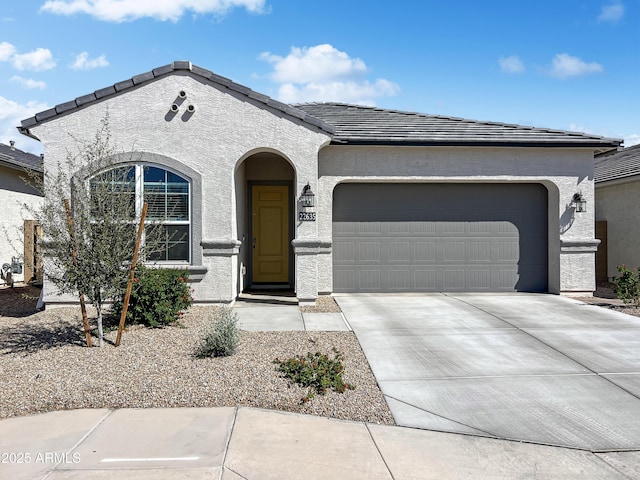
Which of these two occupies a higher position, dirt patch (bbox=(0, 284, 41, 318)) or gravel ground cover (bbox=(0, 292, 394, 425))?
dirt patch (bbox=(0, 284, 41, 318))

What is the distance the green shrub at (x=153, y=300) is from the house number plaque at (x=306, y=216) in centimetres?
301

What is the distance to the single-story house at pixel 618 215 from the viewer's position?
13188 mm

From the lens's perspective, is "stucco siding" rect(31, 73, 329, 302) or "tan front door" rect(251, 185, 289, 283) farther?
"tan front door" rect(251, 185, 289, 283)

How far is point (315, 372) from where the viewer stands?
5195 mm

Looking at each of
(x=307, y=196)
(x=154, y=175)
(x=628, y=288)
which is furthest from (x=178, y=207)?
(x=628, y=288)

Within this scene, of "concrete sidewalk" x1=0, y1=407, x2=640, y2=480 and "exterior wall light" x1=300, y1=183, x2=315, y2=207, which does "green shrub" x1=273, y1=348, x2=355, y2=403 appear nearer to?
"concrete sidewalk" x1=0, y1=407, x2=640, y2=480

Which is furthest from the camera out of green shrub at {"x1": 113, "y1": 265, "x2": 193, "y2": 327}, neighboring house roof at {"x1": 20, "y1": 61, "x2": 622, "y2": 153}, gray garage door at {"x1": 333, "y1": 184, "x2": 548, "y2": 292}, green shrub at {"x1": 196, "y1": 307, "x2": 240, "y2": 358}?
gray garage door at {"x1": 333, "y1": 184, "x2": 548, "y2": 292}

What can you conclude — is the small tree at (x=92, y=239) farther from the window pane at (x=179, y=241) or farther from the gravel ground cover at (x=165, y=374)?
the window pane at (x=179, y=241)

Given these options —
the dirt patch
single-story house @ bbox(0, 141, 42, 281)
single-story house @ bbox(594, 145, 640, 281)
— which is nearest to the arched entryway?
the dirt patch

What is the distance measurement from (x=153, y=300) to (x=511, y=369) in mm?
5458

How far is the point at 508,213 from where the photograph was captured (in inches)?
448

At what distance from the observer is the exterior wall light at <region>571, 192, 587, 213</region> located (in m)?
10.9

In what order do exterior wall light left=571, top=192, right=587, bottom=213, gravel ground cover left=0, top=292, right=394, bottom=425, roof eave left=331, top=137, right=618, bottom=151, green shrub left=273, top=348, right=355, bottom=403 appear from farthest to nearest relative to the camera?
exterior wall light left=571, top=192, right=587, bottom=213
roof eave left=331, top=137, right=618, bottom=151
green shrub left=273, top=348, right=355, bottom=403
gravel ground cover left=0, top=292, right=394, bottom=425

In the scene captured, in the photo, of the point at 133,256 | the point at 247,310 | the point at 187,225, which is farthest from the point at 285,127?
the point at 133,256
